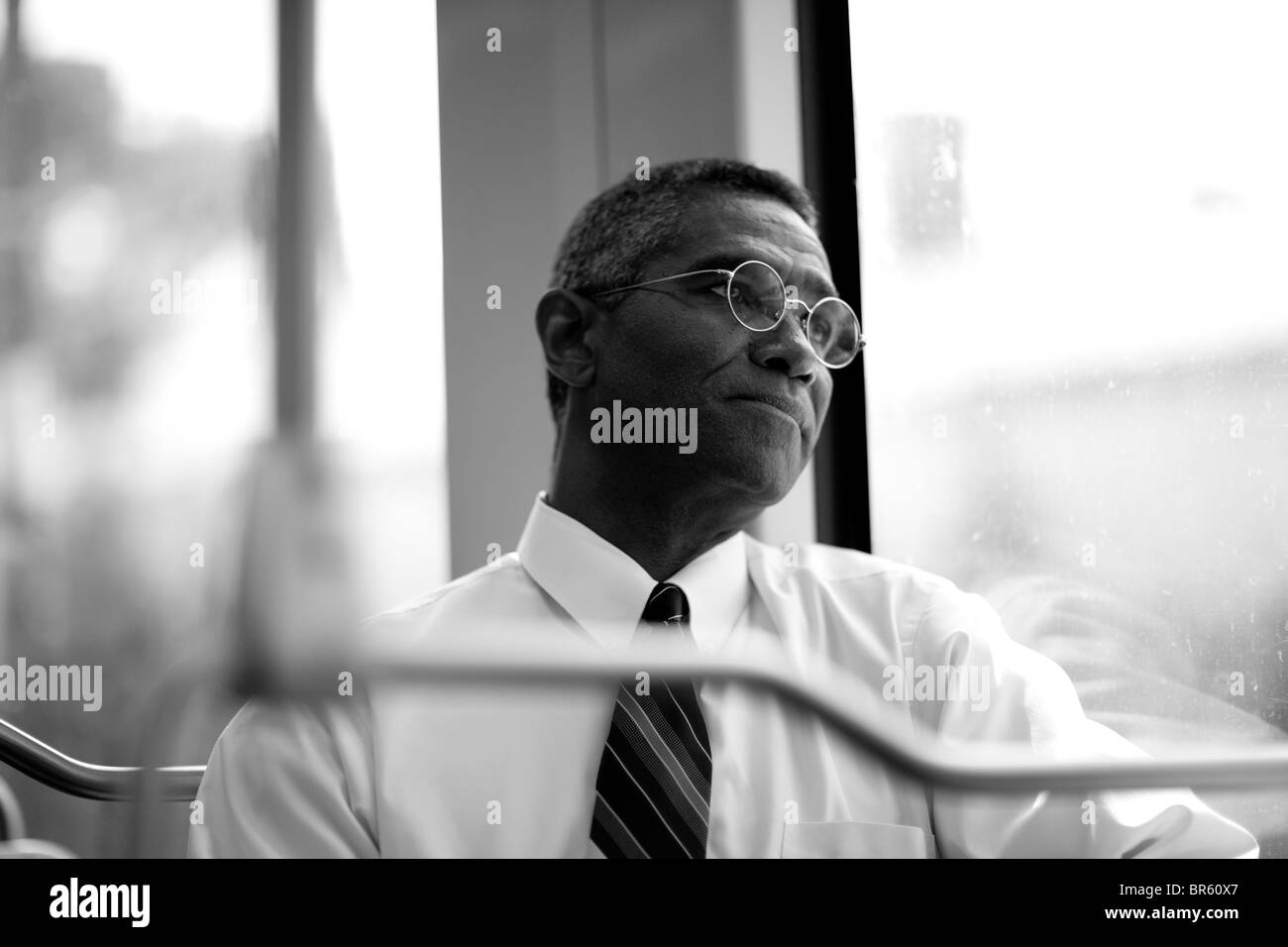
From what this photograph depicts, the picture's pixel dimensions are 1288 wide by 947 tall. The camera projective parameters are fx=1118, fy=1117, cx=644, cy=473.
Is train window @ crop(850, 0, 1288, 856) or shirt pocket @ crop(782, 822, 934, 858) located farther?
train window @ crop(850, 0, 1288, 856)

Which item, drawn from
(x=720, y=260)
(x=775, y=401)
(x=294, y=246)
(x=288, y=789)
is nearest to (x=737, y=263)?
(x=720, y=260)

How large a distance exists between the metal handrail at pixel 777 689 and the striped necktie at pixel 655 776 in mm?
251

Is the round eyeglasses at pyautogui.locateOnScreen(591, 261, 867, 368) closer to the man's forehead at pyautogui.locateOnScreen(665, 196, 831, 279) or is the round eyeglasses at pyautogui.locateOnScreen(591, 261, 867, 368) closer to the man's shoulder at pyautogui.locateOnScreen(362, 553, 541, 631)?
the man's forehead at pyautogui.locateOnScreen(665, 196, 831, 279)

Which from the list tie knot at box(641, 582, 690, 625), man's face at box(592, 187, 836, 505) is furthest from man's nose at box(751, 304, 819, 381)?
tie knot at box(641, 582, 690, 625)

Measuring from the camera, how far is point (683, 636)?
0.95 meters

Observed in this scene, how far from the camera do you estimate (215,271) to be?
1.20 meters

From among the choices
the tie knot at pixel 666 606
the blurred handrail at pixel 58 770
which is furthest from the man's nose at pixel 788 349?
the blurred handrail at pixel 58 770

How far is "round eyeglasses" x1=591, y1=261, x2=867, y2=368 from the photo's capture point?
1009mm

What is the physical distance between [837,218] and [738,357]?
212 millimetres

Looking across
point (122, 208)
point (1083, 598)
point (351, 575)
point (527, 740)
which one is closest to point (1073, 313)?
point (1083, 598)

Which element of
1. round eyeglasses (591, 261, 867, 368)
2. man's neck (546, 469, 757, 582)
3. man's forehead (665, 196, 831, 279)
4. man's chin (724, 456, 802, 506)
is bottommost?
man's neck (546, 469, 757, 582)

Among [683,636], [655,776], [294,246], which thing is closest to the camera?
[655,776]

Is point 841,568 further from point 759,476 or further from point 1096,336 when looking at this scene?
point 1096,336

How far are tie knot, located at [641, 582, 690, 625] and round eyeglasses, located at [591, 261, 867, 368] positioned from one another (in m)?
0.25
